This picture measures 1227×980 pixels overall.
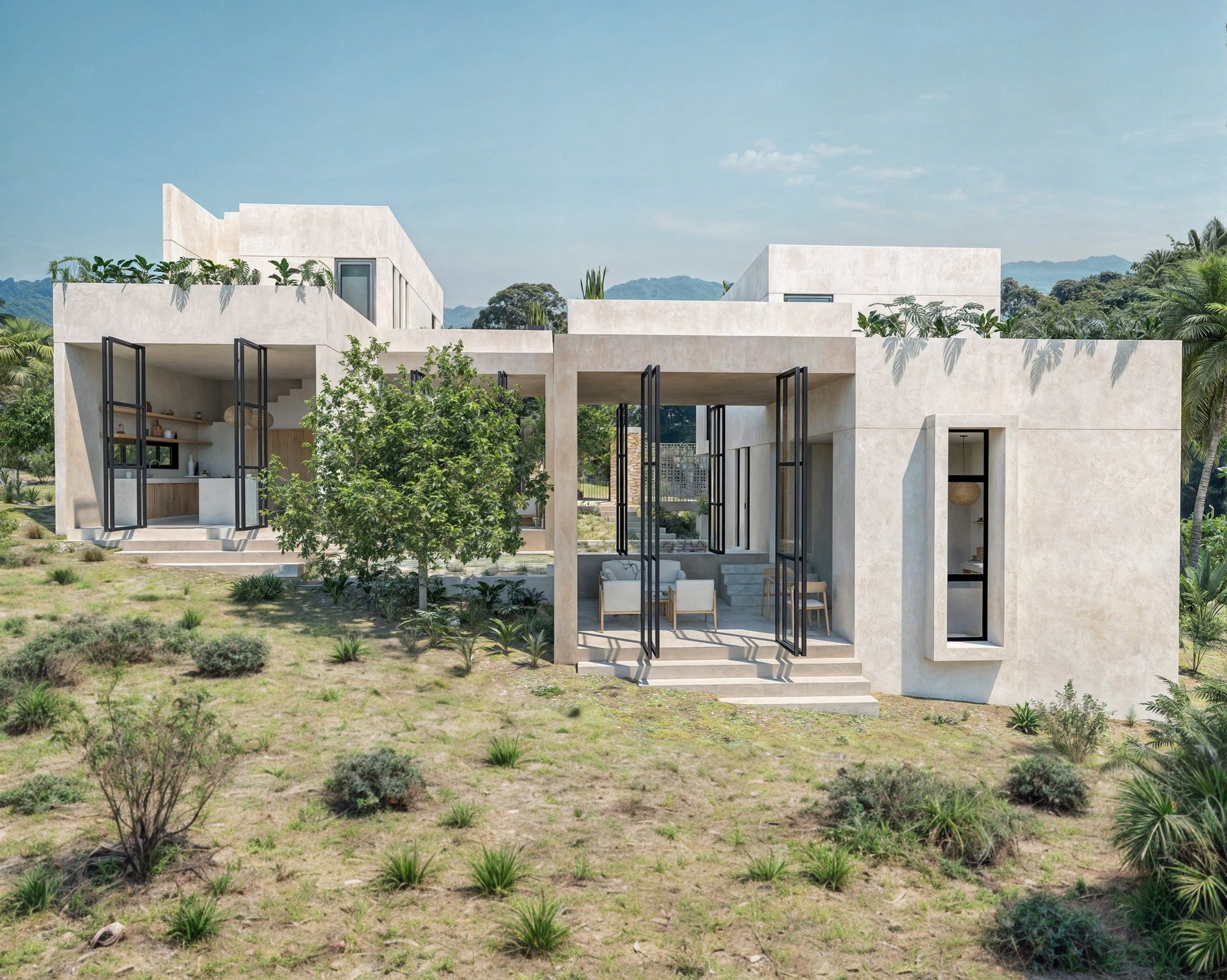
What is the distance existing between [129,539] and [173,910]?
35.6 ft

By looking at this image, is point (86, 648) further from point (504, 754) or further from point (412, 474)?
point (504, 754)

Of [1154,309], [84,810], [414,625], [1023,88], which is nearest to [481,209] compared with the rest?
[1023,88]

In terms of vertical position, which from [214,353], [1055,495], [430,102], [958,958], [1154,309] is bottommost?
[958,958]

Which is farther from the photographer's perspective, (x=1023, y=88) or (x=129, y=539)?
(x=1023, y=88)

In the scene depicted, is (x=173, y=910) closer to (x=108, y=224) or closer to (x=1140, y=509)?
(x=1140, y=509)

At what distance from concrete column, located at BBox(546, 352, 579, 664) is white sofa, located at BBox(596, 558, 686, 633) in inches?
27.8

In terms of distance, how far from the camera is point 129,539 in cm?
1298

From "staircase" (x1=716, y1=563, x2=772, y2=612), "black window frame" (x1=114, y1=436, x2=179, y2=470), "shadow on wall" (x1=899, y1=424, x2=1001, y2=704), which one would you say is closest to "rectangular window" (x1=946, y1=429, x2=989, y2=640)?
"shadow on wall" (x1=899, y1=424, x2=1001, y2=704)

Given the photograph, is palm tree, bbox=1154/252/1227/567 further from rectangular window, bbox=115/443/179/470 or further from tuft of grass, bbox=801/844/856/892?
rectangular window, bbox=115/443/179/470

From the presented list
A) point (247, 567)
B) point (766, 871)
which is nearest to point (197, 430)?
point (247, 567)

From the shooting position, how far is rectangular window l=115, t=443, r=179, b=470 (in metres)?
15.4

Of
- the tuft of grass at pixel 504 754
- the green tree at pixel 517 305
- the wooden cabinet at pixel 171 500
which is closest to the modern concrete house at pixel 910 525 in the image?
the wooden cabinet at pixel 171 500

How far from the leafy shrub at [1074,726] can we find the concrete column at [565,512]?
5689mm

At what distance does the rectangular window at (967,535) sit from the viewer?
1024cm
